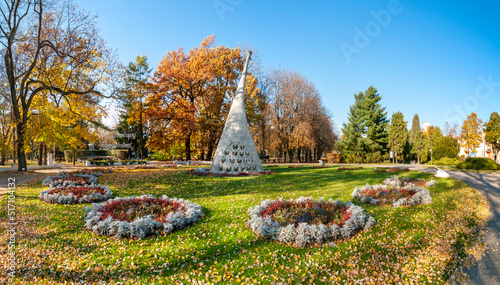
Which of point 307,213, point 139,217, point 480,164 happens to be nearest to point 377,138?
point 480,164

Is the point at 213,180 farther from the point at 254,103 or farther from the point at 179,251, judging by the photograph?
the point at 254,103

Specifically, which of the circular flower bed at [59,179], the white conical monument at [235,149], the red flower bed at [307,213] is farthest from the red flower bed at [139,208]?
the white conical monument at [235,149]

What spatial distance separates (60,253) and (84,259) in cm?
63

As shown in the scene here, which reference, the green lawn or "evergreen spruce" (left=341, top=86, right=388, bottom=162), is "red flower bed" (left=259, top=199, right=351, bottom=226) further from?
"evergreen spruce" (left=341, top=86, right=388, bottom=162)

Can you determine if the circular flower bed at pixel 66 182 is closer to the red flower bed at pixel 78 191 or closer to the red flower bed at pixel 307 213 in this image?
the red flower bed at pixel 78 191

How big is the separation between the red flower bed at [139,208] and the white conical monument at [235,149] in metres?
7.63

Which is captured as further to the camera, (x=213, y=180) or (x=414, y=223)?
(x=213, y=180)

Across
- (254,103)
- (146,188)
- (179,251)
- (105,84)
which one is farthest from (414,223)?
(254,103)

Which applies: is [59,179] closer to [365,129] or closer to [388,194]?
[388,194]

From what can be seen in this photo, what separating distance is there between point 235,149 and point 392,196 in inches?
381

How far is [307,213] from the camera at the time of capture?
7.07 m

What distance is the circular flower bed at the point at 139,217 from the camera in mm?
6037

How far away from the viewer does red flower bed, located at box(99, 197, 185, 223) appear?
6843 mm

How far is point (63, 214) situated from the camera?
737cm
